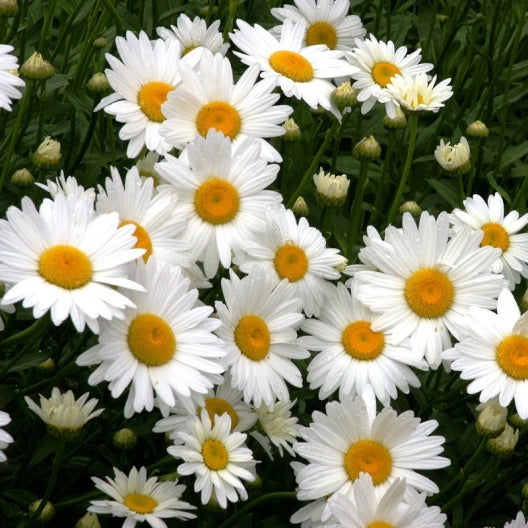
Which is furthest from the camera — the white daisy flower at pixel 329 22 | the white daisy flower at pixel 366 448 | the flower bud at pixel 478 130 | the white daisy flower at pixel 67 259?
the white daisy flower at pixel 329 22

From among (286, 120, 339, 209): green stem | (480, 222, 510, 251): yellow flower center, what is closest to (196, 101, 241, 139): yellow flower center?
(286, 120, 339, 209): green stem

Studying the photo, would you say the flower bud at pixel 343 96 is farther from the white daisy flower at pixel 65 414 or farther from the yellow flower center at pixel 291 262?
the white daisy flower at pixel 65 414

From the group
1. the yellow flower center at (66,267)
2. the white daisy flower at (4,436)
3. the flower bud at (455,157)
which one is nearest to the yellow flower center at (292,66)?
the flower bud at (455,157)

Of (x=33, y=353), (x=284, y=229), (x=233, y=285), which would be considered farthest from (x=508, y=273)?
(x=33, y=353)

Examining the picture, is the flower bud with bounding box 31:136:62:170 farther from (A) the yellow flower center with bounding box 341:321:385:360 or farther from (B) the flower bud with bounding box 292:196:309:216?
(A) the yellow flower center with bounding box 341:321:385:360

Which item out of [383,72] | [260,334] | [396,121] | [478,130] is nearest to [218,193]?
[260,334]

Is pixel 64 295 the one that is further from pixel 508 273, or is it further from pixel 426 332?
pixel 508 273

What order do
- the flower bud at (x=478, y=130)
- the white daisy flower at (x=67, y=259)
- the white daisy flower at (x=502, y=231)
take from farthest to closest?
the flower bud at (x=478, y=130) < the white daisy flower at (x=502, y=231) < the white daisy flower at (x=67, y=259)
